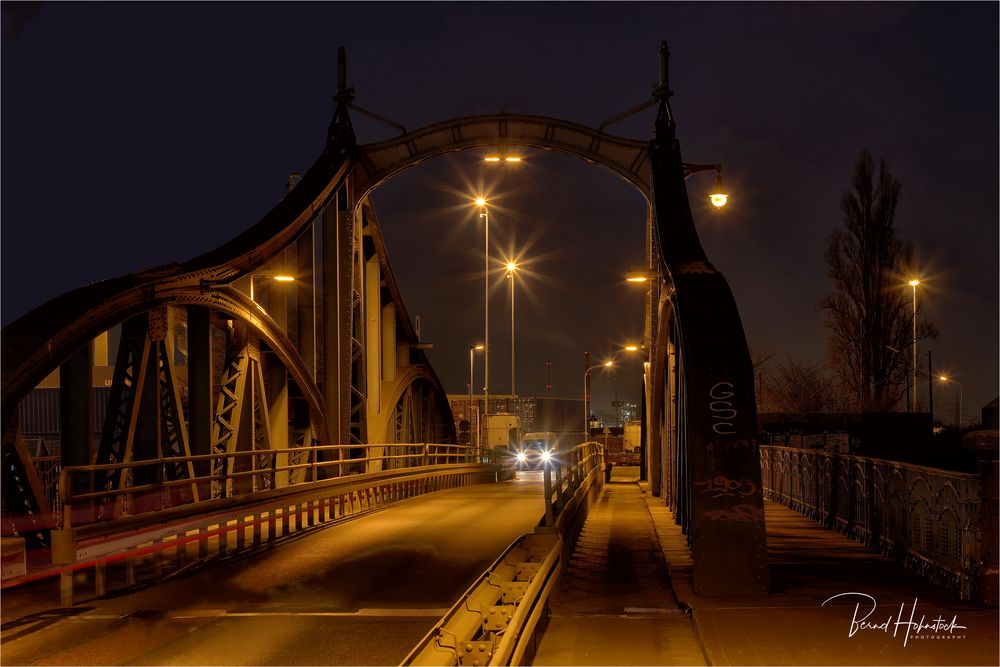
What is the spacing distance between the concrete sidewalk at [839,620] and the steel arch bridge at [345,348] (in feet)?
2.38

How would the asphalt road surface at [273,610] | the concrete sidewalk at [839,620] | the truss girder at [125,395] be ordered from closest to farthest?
the concrete sidewalk at [839,620], the asphalt road surface at [273,610], the truss girder at [125,395]

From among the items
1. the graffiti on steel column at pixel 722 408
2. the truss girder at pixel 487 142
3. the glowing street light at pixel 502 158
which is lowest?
the graffiti on steel column at pixel 722 408

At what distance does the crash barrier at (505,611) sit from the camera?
245 inches

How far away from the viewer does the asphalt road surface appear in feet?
27.0

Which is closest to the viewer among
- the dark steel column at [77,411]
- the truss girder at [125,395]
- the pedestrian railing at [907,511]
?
the pedestrian railing at [907,511]

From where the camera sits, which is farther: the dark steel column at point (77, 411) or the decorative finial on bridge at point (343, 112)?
the decorative finial on bridge at point (343, 112)

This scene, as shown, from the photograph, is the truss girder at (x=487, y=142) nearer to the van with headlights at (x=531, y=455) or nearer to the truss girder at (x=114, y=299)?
the truss girder at (x=114, y=299)

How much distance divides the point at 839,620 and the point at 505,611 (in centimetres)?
298

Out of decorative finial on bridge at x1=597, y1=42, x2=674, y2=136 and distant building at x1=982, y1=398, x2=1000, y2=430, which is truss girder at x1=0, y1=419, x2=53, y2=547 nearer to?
decorative finial on bridge at x1=597, y1=42, x2=674, y2=136

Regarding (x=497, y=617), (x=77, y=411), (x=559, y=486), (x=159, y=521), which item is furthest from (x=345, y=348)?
(x=497, y=617)

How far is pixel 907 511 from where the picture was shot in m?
12.1

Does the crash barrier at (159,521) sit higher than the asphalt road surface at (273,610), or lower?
higher

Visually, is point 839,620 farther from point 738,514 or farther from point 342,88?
point 342,88

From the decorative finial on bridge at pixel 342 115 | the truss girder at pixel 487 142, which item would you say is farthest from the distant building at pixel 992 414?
the decorative finial on bridge at pixel 342 115
